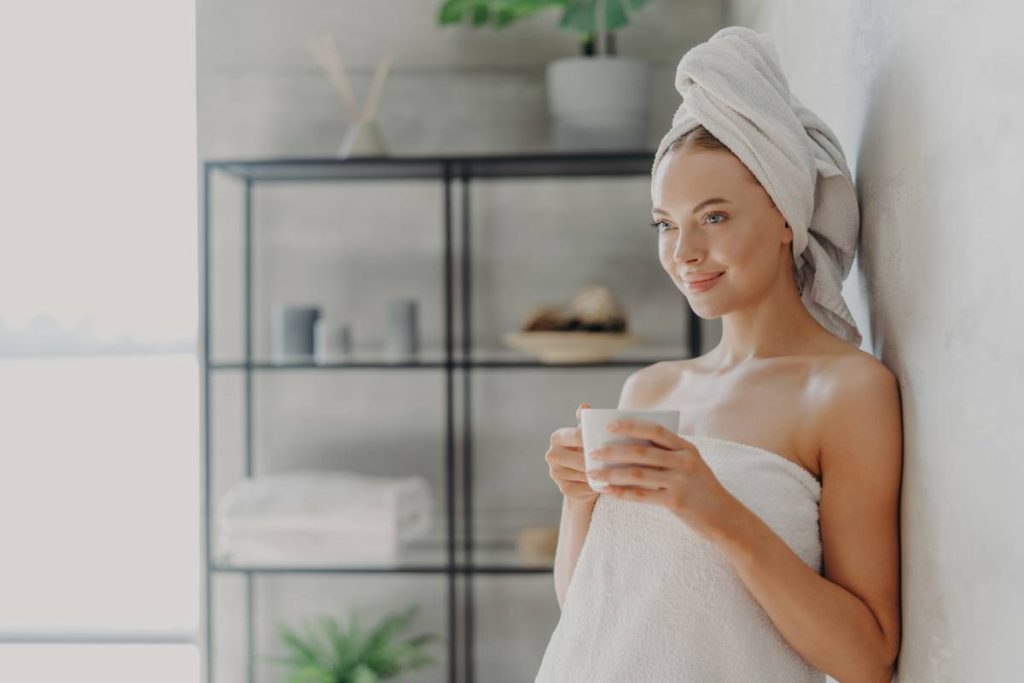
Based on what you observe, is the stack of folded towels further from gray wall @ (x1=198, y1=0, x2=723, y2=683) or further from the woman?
the woman

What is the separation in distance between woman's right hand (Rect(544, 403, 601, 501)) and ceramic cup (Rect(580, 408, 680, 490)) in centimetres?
6

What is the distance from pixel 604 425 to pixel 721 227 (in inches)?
10.0

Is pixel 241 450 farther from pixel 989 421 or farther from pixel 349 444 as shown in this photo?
pixel 989 421

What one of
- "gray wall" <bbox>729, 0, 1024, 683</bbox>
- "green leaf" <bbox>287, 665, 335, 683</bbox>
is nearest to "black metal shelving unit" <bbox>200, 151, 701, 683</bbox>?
"green leaf" <bbox>287, 665, 335, 683</bbox>

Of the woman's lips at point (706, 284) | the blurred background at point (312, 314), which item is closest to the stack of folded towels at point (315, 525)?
the blurred background at point (312, 314)

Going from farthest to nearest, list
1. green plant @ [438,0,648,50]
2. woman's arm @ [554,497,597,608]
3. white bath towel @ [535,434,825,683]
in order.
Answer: green plant @ [438,0,648,50] < woman's arm @ [554,497,597,608] < white bath towel @ [535,434,825,683]

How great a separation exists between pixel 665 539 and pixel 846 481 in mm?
170

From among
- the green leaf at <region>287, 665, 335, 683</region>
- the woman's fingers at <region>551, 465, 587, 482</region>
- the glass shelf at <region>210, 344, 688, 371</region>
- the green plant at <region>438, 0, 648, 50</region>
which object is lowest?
the green leaf at <region>287, 665, 335, 683</region>

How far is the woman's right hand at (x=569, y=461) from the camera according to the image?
1.00 meters

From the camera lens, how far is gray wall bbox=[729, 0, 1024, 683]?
2.34ft

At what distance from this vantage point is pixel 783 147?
39.8 inches

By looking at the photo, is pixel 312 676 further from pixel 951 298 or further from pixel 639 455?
pixel 951 298

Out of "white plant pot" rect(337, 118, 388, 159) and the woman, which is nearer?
the woman

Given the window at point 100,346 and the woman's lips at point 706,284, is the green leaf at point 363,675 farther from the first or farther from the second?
the woman's lips at point 706,284
